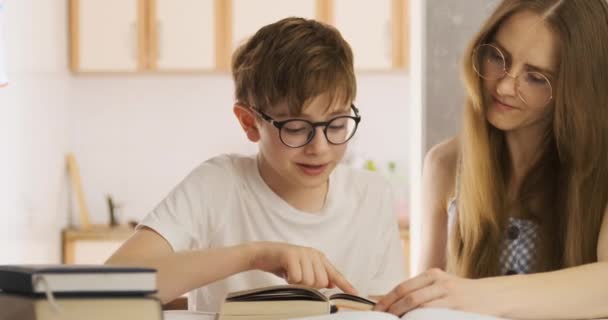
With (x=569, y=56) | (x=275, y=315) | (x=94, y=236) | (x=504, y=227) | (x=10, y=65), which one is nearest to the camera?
(x=275, y=315)

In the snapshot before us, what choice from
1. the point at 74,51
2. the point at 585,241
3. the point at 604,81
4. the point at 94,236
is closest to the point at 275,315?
the point at 585,241

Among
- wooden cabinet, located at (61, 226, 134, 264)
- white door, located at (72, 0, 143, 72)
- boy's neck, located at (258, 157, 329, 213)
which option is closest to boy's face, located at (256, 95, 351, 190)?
boy's neck, located at (258, 157, 329, 213)

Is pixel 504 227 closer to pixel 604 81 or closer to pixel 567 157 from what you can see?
pixel 567 157

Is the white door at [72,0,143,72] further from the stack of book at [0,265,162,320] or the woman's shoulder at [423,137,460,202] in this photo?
the stack of book at [0,265,162,320]

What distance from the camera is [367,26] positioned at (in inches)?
216

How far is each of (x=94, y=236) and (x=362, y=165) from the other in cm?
160

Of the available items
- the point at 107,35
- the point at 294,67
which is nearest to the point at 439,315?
the point at 294,67

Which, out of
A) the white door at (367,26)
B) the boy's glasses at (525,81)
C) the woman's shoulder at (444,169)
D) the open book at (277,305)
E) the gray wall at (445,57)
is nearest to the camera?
the open book at (277,305)

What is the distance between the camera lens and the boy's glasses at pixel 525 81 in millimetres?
1801

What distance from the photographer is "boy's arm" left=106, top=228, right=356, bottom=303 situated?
4.87 ft

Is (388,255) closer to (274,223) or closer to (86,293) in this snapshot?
(274,223)

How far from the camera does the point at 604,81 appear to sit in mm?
1855

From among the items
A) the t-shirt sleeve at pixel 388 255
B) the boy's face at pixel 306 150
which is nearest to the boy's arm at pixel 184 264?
the boy's face at pixel 306 150

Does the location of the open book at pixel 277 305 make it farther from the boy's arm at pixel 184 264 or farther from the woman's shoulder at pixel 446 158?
the woman's shoulder at pixel 446 158
